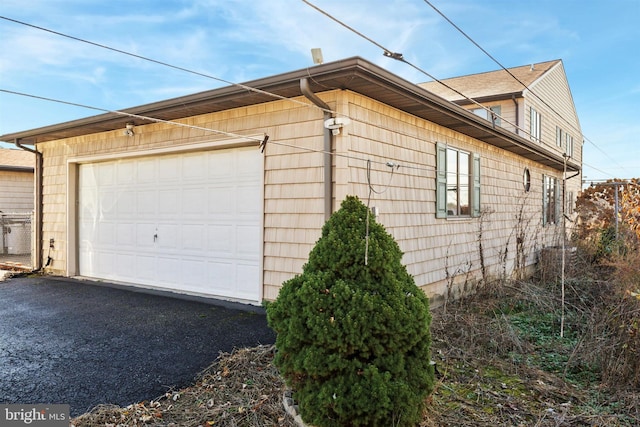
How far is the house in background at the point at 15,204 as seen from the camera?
1270 cm

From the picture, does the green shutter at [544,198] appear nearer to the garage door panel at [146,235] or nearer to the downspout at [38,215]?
the garage door panel at [146,235]

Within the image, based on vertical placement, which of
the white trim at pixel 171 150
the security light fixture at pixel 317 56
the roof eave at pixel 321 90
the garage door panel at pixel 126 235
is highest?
the security light fixture at pixel 317 56

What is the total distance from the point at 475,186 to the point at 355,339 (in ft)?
19.3

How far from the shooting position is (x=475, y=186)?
7.54 m

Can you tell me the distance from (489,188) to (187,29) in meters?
6.06

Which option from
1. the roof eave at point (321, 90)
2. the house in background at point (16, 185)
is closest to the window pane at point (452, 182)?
the roof eave at point (321, 90)

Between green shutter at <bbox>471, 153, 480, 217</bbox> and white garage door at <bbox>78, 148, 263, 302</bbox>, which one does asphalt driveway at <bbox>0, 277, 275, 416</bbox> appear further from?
green shutter at <bbox>471, 153, 480, 217</bbox>

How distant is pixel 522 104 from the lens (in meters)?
13.2

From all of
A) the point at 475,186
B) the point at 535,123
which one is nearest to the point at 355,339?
the point at 475,186

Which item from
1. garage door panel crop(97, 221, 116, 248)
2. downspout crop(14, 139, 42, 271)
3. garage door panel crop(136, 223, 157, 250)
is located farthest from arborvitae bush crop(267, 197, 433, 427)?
downspout crop(14, 139, 42, 271)

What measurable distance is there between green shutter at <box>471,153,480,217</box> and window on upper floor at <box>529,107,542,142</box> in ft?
23.7

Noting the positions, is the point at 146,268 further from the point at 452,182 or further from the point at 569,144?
the point at 569,144

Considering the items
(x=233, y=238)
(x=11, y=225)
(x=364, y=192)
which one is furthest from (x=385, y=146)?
(x=11, y=225)

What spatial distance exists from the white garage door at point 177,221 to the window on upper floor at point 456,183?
9.46 ft
